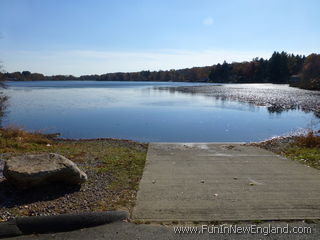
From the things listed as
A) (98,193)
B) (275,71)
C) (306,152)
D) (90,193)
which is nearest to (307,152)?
(306,152)

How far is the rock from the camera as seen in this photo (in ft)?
19.2

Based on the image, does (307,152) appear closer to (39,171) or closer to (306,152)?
(306,152)

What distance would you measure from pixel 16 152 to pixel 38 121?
51.5 feet

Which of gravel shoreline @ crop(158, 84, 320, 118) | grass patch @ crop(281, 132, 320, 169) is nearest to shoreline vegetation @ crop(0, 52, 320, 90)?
gravel shoreline @ crop(158, 84, 320, 118)

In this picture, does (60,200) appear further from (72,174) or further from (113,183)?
(113,183)

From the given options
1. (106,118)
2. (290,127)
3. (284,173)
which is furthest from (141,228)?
(106,118)

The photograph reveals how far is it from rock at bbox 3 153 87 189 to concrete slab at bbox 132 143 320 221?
1352mm

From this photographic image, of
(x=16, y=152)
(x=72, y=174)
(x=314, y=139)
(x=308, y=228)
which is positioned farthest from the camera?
(x=314, y=139)

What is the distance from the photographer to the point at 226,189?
633 cm

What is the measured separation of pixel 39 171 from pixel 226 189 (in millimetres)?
3448

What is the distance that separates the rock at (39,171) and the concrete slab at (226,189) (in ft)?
4.44

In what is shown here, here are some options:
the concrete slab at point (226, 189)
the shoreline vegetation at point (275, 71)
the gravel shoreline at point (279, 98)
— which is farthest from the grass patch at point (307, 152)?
the shoreline vegetation at point (275, 71)

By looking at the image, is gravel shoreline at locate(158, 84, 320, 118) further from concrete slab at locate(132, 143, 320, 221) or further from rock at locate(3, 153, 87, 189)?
rock at locate(3, 153, 87, 189)

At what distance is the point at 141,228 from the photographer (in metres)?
4.68
